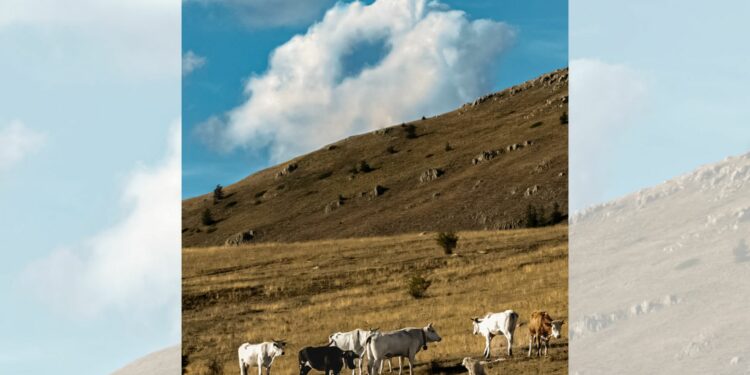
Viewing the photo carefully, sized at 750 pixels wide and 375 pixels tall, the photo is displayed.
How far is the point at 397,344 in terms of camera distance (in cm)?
1897

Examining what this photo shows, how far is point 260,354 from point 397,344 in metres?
3.19

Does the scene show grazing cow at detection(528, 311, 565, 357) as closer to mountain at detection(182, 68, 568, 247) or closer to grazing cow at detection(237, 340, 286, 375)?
mountain at detection(182, 68, 568, 247)

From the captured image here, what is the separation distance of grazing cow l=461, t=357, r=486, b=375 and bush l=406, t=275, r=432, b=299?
2.75 metres

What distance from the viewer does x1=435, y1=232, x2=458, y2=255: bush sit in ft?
70.4

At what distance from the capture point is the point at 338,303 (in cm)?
2170

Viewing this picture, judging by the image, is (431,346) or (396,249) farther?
(396,249)

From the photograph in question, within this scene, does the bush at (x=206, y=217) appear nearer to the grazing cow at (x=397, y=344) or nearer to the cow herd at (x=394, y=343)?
the cow herd at (x=394, y=343)

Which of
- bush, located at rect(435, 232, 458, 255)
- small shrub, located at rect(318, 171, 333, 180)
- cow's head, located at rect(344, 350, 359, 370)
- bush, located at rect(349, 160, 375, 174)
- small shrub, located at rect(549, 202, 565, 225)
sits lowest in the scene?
cow's head, located at rect(344, 350, 359, 370)

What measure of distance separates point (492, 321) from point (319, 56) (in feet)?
22.3

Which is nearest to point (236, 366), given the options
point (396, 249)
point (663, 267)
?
point (396, 249)

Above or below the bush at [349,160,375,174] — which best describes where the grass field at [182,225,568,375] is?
below

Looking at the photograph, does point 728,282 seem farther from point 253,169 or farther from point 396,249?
point 253,169

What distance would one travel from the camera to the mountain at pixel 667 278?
28.1 meters

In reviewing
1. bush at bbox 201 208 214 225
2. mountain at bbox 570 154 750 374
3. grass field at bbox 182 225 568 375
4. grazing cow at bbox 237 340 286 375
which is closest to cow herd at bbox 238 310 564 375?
grass field at bbox 182 225 568 375
